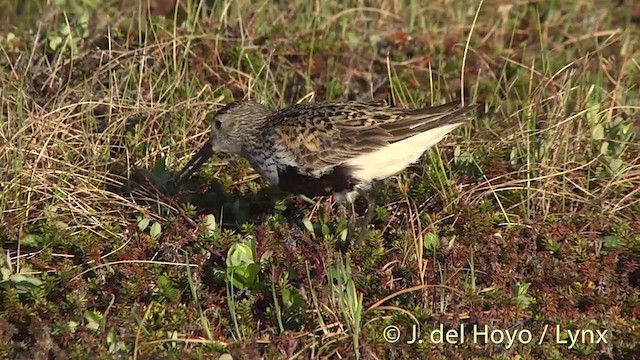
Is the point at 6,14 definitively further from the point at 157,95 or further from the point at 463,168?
the point at 463,168

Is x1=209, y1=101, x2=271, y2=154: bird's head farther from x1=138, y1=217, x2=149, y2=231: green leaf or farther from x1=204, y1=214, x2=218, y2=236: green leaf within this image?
x1=138, y1=217, x2=149, y2=231: green leaf

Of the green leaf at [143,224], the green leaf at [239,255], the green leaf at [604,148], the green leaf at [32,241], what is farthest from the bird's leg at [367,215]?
the green leaf at [32,241]

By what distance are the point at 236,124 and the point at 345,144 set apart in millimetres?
761

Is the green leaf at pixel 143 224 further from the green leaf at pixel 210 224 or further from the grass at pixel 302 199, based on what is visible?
the green leaf at pixel 210 224

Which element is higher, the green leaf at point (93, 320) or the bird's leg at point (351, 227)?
the green leaf at point (93, 320)

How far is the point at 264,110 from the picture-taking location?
5.95 metres

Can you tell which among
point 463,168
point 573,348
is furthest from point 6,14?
point 573,348

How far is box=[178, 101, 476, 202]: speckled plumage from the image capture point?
17.3 ft

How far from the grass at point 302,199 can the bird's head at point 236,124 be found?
29 cm

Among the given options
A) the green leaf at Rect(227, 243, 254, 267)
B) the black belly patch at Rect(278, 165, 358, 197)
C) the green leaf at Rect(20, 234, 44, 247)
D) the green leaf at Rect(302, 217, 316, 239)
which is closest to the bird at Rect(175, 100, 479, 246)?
the black belly patch at Rect(278, 165, 358, 197)

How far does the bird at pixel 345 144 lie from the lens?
5.27 m

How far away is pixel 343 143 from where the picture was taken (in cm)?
536

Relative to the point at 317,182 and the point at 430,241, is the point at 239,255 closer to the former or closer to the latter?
the point at 317,182

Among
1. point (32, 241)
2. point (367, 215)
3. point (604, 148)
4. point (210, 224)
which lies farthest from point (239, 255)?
point (604, 148)
